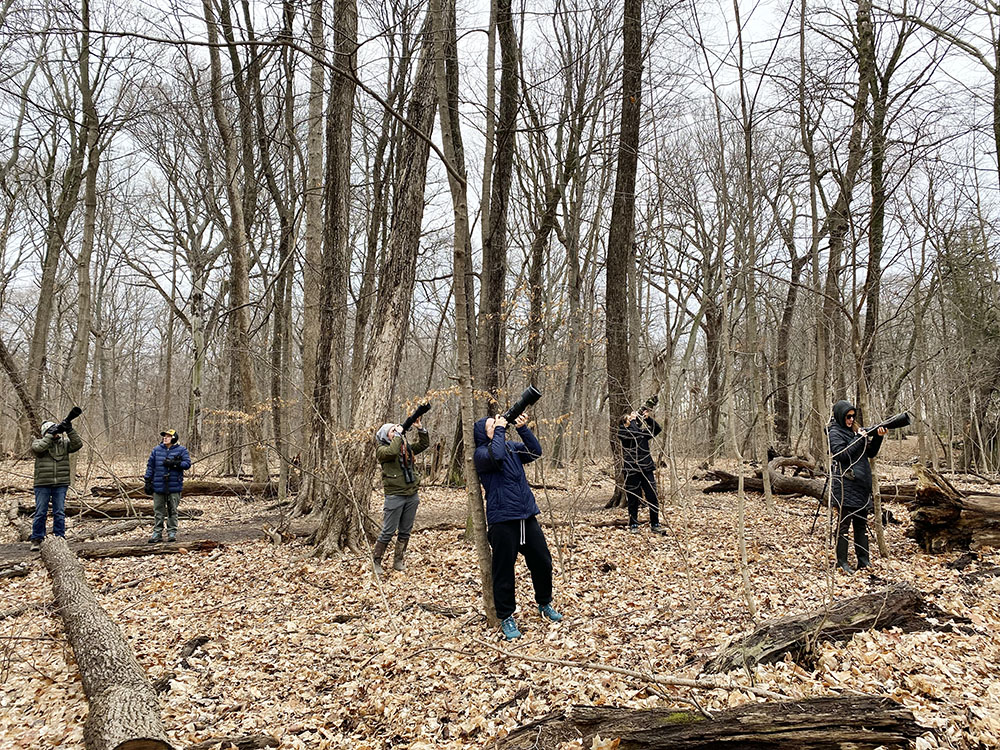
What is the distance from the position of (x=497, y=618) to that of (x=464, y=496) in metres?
7.77

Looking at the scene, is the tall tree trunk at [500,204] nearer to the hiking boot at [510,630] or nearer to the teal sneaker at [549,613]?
the teal sneaker at [549,613]

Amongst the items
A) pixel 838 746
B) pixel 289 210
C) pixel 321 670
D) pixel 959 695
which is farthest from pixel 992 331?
pixel 289 210

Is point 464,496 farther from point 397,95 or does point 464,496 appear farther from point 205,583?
point 397,95

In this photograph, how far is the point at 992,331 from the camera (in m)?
14.5

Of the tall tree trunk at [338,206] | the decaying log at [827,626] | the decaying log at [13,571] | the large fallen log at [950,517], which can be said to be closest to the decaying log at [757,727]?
the decaying log at [827,626]

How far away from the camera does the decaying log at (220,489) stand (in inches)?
492

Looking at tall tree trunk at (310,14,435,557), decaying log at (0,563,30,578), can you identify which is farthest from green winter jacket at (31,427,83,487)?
tall tree trunk at (310,14,435,557)

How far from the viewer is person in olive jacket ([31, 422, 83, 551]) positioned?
27.2 feet

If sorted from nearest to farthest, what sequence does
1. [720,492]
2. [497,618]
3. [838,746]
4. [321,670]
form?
[838,746] → [321,670] → [497,618] → [720,492]

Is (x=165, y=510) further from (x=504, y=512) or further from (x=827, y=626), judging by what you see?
(x=827, y=626)

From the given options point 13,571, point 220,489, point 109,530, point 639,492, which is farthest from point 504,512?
point 220,489

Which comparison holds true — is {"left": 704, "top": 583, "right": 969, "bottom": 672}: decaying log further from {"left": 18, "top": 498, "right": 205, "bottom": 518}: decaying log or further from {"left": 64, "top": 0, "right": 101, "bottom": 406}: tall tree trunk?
{"left": 64, "top": 0, "right": 101, "bottom": 406}: tall tree trunk

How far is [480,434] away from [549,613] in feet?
5.60

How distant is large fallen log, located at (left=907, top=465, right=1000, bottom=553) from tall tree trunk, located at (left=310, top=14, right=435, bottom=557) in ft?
20.8
